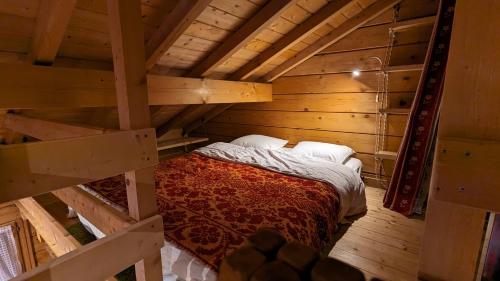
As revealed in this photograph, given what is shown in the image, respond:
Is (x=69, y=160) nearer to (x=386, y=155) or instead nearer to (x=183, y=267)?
(x=183, y=267)

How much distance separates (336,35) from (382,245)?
2160 mm

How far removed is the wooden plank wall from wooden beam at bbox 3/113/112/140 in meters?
2.72

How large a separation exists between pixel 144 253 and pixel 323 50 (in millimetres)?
2927

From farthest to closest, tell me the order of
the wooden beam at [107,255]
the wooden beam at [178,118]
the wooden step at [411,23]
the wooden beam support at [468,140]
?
the wooden beam at [178,118] → the wooden step at [411,23] → the wooden beam at [107,255] → the wooden beam support at [468,140]

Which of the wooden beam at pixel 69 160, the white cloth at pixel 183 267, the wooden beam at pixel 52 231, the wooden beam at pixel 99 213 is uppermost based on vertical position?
the wooden beam at pixel 69 160

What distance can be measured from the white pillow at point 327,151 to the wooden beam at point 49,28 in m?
2.47

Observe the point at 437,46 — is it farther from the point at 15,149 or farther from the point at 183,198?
the point at 15,149

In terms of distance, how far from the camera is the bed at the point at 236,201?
4.57ft

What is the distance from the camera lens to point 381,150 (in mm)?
2828

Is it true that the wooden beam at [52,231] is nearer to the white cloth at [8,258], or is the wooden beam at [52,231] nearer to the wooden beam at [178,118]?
the white cloth at [8,258]

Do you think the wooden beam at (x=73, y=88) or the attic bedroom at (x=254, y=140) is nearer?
the attic bedroom at (x=254, y=140)

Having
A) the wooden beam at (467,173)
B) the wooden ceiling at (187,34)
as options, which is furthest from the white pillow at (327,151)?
the wooden beam at (467,173)

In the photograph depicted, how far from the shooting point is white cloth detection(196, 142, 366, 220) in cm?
225

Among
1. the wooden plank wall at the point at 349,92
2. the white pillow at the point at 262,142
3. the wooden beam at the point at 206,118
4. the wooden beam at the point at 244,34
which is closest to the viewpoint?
the wooden beam at the point at 244,34
